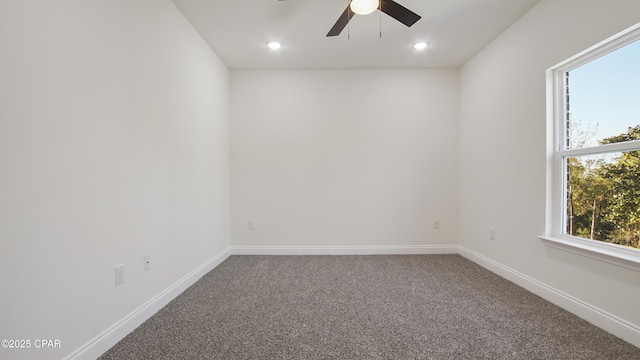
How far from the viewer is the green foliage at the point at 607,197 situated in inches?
66.0

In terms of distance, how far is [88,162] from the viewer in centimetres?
139

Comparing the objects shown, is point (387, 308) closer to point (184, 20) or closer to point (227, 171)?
point (227, 171)

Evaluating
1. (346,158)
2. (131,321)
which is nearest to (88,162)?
(131,321)

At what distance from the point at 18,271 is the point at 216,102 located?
2.36 metres

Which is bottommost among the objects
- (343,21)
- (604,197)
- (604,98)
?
(604,197)

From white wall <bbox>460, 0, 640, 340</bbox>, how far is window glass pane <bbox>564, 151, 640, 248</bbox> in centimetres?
19

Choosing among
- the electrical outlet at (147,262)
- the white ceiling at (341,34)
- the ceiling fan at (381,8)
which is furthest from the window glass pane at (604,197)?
the electrical outlet at (147,262)

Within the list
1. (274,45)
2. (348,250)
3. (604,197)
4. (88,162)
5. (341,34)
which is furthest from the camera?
(348,250)

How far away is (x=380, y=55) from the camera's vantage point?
3.09 metres

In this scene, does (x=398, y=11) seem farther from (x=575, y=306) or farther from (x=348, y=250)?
(x=348, y=250)

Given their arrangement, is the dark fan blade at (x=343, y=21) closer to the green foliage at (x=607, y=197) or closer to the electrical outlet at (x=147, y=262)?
the green foliage at (x=607, y=197)

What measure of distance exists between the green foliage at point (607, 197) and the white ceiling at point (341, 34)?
141cm

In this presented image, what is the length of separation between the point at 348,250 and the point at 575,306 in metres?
2.15

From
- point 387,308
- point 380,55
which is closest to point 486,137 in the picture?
point 380,55
